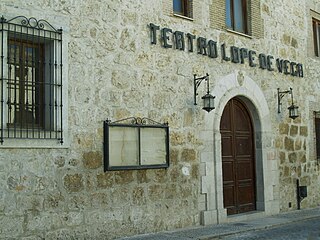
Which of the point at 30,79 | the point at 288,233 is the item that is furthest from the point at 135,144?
the point at 288,233

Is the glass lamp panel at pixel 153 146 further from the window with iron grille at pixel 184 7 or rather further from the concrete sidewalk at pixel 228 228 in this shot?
the window with iron grille at pixel 184 7

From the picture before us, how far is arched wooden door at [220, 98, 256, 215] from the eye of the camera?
34.4 ft

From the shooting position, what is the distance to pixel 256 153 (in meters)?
11.3

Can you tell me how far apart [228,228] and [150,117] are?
8.75 feet

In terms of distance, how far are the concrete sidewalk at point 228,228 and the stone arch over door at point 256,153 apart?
31cm

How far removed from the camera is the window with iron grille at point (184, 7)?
9766mm

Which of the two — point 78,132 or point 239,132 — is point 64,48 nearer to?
point 78,132

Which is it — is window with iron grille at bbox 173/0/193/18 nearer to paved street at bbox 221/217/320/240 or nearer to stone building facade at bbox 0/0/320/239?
stone building facade at bbox 0/0/320/239

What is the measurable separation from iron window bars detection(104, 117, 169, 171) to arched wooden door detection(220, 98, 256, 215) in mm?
2179

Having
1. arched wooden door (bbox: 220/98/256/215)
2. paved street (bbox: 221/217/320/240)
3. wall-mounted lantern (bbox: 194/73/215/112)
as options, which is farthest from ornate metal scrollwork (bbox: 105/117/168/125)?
paved street (bbox: 221/217/320/240)

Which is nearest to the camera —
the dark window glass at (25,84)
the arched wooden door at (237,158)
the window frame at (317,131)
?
the dark window glass at (25,84)

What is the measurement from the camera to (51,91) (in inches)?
290

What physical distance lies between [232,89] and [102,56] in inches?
144

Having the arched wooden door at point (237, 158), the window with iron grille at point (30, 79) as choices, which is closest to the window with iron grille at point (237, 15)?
the arched wooden door at point (237, 158)
